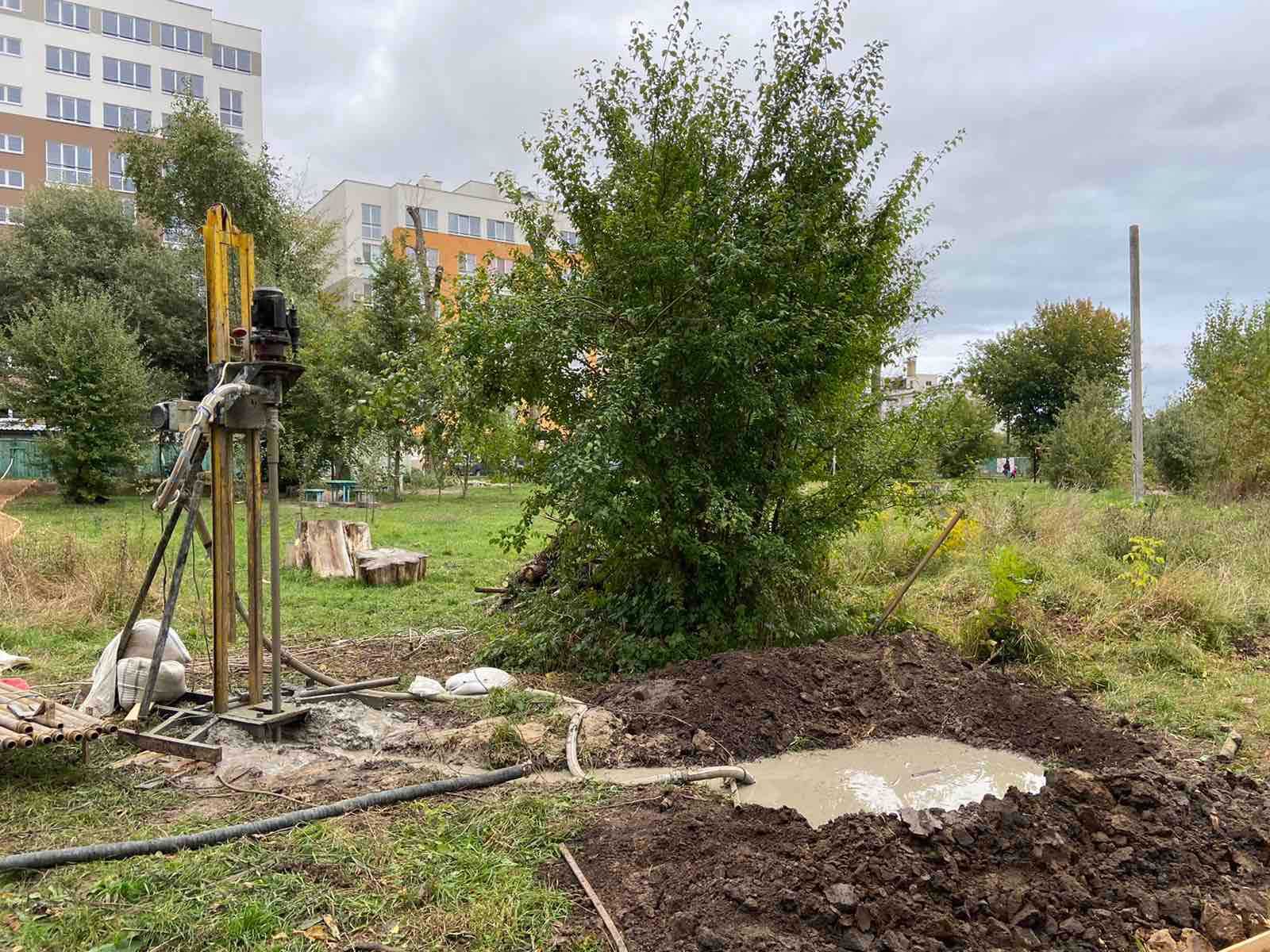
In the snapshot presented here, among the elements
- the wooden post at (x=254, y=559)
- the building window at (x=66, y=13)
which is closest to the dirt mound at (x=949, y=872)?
the wooden post at (x=254, y=559)

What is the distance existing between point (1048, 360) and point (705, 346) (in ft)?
112

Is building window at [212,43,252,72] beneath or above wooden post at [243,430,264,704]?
above

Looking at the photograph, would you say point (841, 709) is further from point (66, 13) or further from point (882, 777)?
point (66, 13)

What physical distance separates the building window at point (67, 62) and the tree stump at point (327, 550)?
4517 cm

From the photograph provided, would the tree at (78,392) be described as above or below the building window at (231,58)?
below

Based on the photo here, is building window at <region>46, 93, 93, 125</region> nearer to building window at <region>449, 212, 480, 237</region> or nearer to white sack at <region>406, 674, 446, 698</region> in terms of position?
building window at <region>449, 212, 480, 237</region>

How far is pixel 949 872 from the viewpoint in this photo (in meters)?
3.46

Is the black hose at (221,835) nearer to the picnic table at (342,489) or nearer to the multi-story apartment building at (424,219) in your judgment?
the picnic table at (342,489)

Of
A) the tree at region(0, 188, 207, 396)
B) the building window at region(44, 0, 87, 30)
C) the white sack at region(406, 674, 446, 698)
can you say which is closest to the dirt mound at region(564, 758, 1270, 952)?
the white sack at region(406, 674, 446, 698)

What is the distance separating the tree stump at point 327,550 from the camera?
1140 cm

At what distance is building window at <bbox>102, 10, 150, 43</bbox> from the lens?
1748 inches

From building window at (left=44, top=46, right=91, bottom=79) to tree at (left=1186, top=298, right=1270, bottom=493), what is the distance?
168 ft

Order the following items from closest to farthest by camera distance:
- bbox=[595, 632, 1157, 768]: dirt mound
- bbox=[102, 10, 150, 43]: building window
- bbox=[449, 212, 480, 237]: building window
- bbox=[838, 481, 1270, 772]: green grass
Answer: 1. bbox=[595, 632, 1157, 768]: dirt mound
2. bbox=[838, 481, 1270, 772]: green grass
3. bbox=[102, 10, 150, 43]: building window
4. bbox=[449, 212, 480, 237]: building window

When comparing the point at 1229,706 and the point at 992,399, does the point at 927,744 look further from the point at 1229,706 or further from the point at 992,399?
the point at 992,399
